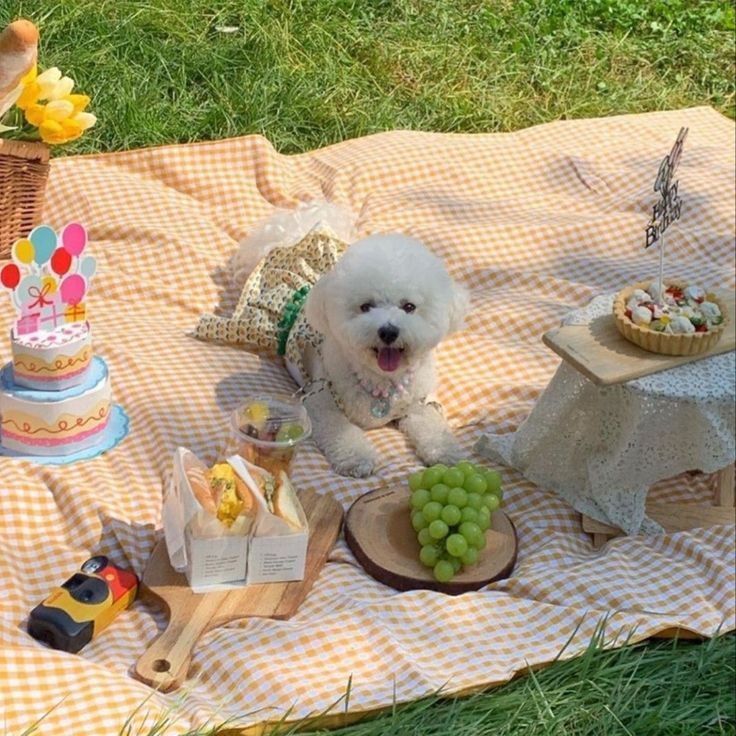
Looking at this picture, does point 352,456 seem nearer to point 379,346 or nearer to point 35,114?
point 379,346

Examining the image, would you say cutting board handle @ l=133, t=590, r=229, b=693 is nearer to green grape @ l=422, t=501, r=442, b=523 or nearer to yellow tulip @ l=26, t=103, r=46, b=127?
green grape @ l=422, t=501, r=442, b=523

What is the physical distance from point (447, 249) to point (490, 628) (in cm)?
187

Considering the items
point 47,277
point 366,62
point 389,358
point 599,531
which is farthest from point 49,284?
point 366,62

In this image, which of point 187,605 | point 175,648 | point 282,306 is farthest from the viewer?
point 282,306

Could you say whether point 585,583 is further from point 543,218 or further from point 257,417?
point 543,218

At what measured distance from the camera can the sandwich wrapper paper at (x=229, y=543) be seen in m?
2.63

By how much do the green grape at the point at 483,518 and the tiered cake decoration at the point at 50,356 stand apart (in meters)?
1.05

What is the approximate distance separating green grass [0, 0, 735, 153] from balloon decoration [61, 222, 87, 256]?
180 centimetres

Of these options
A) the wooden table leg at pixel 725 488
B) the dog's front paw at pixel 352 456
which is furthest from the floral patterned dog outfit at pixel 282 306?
the wooden table leg at pixel 725 488

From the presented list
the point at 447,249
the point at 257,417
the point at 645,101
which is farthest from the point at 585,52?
the point at 257,417

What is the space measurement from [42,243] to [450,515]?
4.01 feet

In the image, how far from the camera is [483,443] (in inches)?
132

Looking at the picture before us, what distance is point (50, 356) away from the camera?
9.75 ft

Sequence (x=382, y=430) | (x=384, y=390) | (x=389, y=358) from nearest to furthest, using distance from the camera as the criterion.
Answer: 1. (x=389, y=358)
2. (x=384, y=390)
3. (x=382, y=430)
